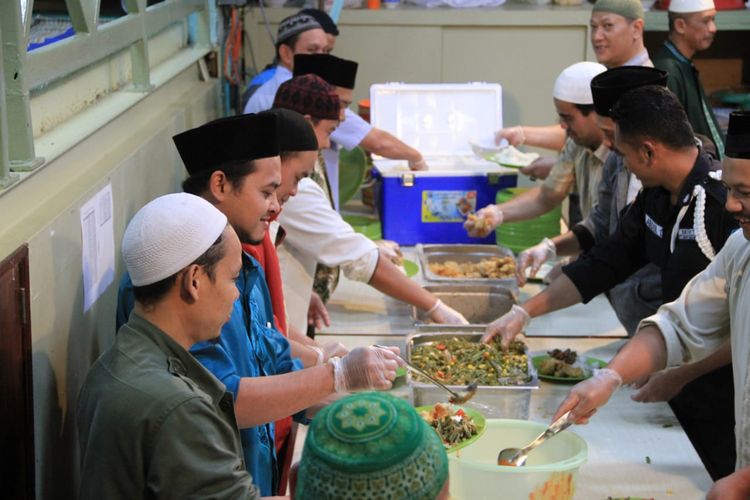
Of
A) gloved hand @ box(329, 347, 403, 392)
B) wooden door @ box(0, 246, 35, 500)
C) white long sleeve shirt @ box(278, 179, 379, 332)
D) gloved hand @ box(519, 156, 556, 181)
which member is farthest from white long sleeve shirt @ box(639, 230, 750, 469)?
gloved hand @ box(519, 156, 556, 181)

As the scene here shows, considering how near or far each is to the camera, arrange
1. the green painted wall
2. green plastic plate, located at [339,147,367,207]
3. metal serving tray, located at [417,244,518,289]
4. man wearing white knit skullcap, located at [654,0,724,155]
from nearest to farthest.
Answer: the green painted wall
metal serving tray, located at [417,244,518,289]
green plastic plate, located at [339,147,367,207]
man wearing white knit skullcap, located at [654,0,724,155]

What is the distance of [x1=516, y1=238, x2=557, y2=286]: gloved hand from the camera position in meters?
3.86

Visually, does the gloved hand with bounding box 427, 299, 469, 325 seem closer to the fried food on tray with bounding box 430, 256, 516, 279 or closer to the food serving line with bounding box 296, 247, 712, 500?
the food serving line with bounding box 296, 247, 712, 500

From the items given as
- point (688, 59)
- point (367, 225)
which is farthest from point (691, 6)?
point (367, 225)

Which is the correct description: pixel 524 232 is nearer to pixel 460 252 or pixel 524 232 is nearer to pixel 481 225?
pixel 481 225

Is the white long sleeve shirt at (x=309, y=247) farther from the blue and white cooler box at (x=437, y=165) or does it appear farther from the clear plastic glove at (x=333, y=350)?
the blue and white cooler box at (x=437, y=165)

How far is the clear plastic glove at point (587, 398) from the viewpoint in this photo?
2439mm

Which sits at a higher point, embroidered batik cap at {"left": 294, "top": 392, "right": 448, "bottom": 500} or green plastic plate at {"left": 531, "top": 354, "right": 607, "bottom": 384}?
embroidered batik cap at {"left": 294, "top": 392, "right": 448, "bottom": 500}

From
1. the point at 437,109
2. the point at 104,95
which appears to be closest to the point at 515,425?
the point at 104,95

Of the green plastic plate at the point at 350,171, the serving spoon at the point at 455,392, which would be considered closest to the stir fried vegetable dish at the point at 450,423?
the serving spoon at the point at 455,392

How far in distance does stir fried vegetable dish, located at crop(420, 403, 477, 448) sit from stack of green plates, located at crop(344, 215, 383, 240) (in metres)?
2.18

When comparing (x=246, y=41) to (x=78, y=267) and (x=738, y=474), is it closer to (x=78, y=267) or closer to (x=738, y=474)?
(x=78, y=267)

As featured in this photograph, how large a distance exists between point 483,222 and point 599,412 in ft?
5.19

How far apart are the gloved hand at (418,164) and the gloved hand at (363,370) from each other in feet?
8.60
